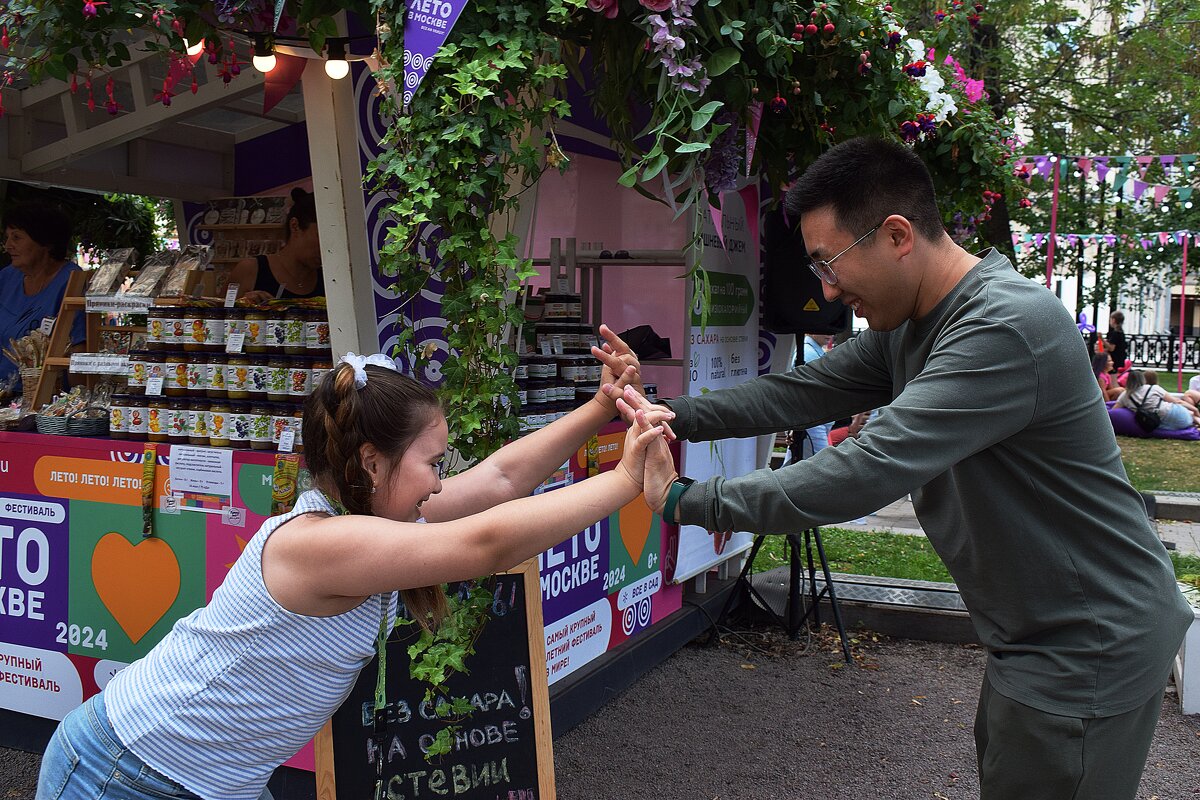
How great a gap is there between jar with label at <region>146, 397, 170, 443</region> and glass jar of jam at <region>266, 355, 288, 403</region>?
513mm

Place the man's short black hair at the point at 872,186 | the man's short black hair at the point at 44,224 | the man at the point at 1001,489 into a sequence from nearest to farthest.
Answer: the man at the point at 1001,489 → the man's short black hair at the point at 872,186 → the man's short black hair at the point at 44,224

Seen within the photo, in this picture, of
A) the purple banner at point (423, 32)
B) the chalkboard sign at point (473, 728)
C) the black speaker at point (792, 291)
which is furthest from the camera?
the black speaker at point (792, 291)

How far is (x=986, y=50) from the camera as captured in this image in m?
10.1

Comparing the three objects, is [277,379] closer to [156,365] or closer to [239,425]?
[239,425]

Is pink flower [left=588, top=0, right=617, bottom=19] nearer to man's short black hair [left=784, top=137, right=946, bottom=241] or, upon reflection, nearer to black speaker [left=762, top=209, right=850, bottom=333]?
man's short black hair [left=784, top=137, right=946, bottom=241]

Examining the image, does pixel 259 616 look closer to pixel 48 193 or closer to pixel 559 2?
pixel 559 2

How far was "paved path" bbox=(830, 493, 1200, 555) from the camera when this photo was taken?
8.70m

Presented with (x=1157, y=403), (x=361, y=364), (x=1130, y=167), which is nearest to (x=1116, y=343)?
(x=1157, y=403)

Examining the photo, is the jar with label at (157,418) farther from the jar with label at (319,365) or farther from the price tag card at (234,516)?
the jar with label at (319,365)

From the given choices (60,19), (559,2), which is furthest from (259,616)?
(60,19)

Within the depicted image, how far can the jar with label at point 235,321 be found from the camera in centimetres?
393

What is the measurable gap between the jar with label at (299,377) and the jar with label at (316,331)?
7 cm

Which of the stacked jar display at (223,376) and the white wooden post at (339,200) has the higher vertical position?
the white wooden post at (339,200)

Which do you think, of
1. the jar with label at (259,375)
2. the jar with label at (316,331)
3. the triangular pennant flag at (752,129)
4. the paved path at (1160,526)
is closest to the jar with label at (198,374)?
the jar with label at (259,375)
